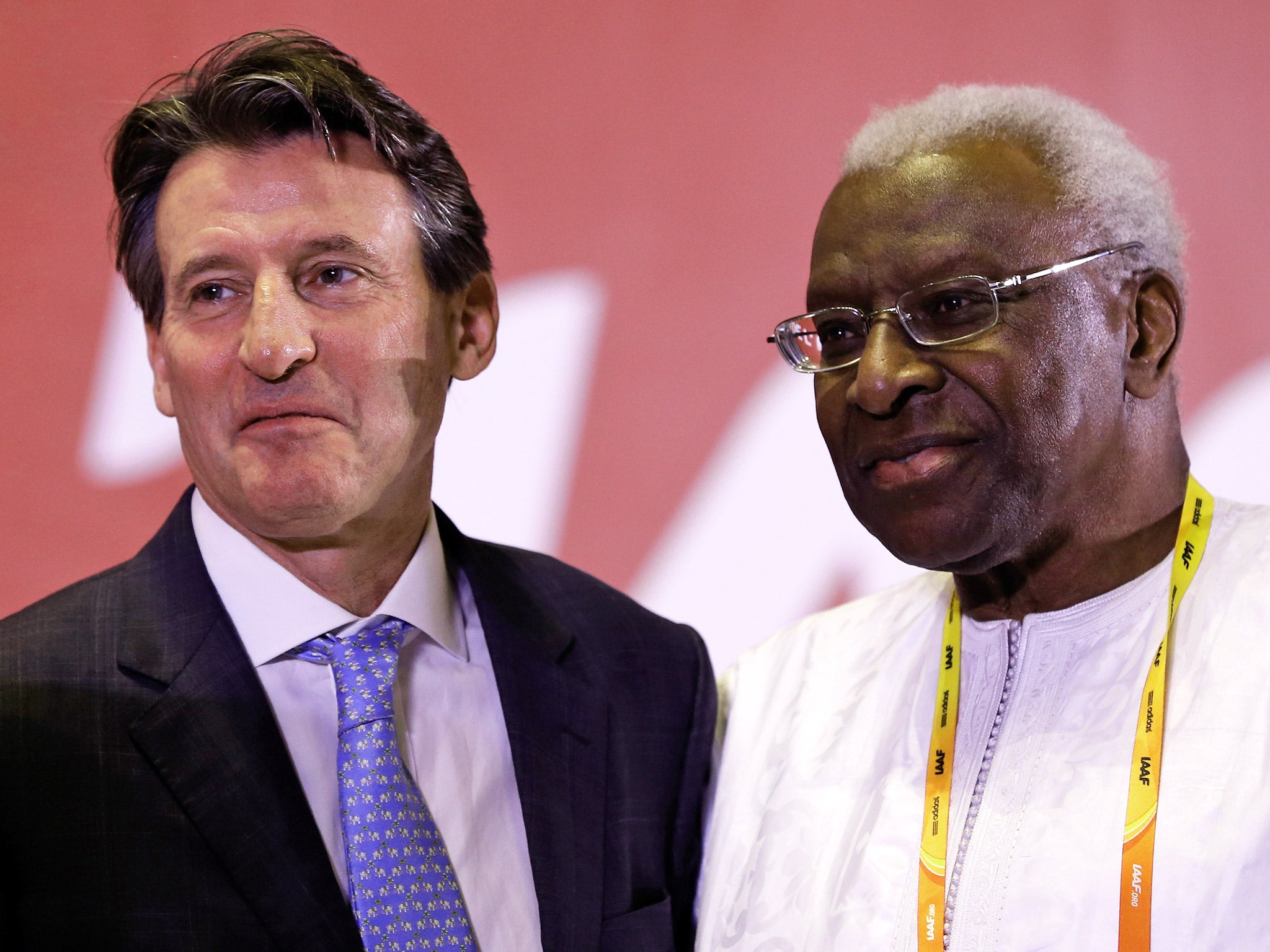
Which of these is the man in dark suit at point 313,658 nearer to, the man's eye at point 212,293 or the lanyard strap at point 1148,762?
the man's eye at point 212,293

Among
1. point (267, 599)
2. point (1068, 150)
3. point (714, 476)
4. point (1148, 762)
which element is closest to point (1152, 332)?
point (1068, 150)

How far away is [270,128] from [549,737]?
2.81 ft

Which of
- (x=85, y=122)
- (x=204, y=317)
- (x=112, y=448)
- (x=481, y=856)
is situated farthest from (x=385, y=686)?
(x=85, y=122)

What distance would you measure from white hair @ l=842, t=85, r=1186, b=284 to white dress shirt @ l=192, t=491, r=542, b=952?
82 centimetres

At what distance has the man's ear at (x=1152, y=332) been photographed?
1.61 metres

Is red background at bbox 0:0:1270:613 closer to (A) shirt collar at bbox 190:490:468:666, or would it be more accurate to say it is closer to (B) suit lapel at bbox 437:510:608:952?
(B) suit lapel at bbox 437:510:608:952

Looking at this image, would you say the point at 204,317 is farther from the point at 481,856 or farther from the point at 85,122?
the point at 85,122

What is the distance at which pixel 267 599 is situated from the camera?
165 centimetres

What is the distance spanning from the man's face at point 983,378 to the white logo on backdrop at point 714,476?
117 centimetres

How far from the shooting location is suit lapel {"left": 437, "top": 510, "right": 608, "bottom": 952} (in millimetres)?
1635

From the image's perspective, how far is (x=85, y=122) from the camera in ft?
8.67

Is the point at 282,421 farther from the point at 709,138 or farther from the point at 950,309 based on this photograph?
the point at 709,138

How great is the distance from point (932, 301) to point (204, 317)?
880mm

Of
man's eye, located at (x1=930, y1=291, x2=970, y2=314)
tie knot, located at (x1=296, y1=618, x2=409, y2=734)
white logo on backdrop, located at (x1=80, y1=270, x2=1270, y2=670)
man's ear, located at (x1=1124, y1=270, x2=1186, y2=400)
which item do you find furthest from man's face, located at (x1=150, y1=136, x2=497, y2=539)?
white logo on backdrop, located at (x1=80, y1=270, x2=1270, y2=670)
